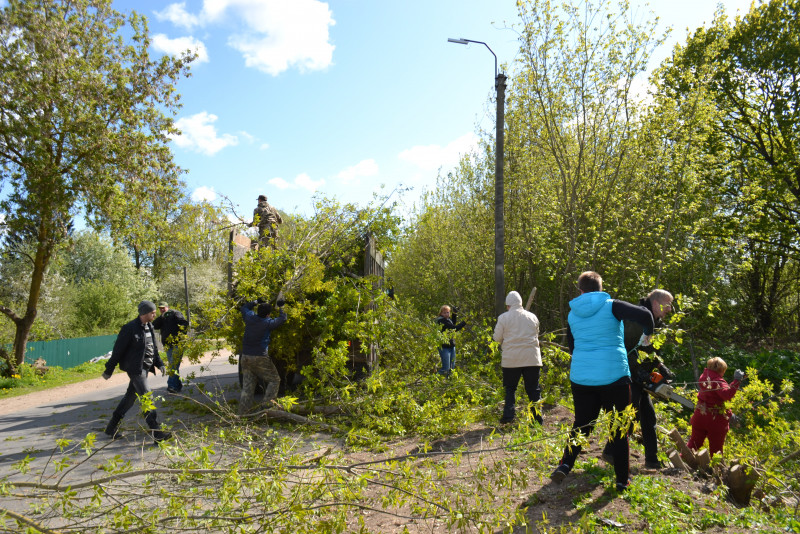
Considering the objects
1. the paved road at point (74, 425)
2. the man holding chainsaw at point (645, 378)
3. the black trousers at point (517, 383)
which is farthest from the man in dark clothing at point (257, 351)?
the man holding chainsaw at point (645, 378)

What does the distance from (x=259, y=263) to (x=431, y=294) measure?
42.4ft

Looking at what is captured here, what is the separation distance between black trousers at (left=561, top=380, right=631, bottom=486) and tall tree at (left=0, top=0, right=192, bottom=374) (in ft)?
46.3

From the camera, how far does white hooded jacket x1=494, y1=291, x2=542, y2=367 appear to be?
21.7ft

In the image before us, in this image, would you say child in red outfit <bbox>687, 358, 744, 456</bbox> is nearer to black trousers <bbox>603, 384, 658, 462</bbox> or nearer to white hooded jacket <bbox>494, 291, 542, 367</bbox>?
black trousers <bbox>603, 384, 658, 462</bbox>

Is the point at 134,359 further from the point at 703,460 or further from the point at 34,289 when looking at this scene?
the point at 34,289

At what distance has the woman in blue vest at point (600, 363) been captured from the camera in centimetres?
425


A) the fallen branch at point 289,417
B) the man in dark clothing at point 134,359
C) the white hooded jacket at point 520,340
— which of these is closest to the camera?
the man in dark clothing at point 134,359

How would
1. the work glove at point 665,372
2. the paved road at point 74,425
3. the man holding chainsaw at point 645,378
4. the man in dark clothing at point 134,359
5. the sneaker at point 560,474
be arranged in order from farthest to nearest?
the man in dark clothing at point 134,359, the paved road at point 74,425, the work glove at point 665,372, the man holding chainsaw at point 645,378, the sneaker at point 560,474

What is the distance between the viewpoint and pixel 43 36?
14.0m

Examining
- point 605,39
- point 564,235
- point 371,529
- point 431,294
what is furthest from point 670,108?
point 431,294

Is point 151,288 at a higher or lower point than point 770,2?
lower

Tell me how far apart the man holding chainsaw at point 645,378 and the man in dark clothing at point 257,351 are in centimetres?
451

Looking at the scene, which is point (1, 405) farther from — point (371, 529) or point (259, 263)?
point (371, 529)

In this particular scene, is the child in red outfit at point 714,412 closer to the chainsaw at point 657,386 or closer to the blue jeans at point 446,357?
the chainsaw at point 657,386
